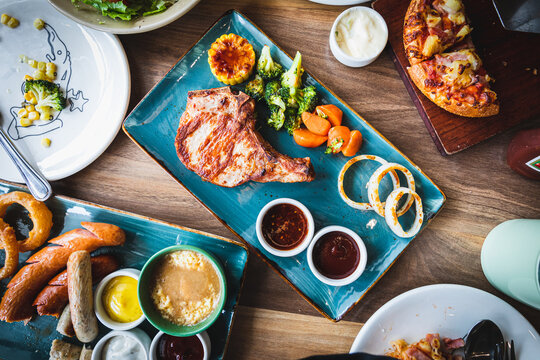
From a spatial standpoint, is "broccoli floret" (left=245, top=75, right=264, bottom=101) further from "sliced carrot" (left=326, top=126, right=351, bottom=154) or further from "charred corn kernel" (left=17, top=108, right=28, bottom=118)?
"charred corn kernel" (left=17, top=108, right=28, bottom=118)

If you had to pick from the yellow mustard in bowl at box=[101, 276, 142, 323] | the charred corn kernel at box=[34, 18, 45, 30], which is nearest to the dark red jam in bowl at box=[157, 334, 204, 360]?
the yellow mustard in bowl at box=[101, 276, 142, 323]

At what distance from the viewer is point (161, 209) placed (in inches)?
113

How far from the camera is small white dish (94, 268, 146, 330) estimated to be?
8.38 feet

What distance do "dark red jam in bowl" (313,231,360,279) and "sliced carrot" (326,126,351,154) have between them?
699 mm

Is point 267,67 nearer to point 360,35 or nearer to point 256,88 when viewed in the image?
point 256,88

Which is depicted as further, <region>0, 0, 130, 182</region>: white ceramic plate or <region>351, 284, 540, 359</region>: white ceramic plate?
<region>0, 0, 130, 182</region>: white ceramic plate

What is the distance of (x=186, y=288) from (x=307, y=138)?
155cm

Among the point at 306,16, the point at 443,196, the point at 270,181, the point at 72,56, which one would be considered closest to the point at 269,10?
the point at 306,16

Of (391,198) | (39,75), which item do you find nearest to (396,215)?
(391,198)

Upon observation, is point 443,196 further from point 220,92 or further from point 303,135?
point 220,92

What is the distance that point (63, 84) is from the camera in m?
2.89

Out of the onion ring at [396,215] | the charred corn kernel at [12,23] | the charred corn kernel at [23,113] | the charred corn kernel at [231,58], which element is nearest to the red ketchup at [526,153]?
the onion ring at [396,215]

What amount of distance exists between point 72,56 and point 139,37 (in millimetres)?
616

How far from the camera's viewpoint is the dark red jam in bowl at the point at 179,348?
256cm
